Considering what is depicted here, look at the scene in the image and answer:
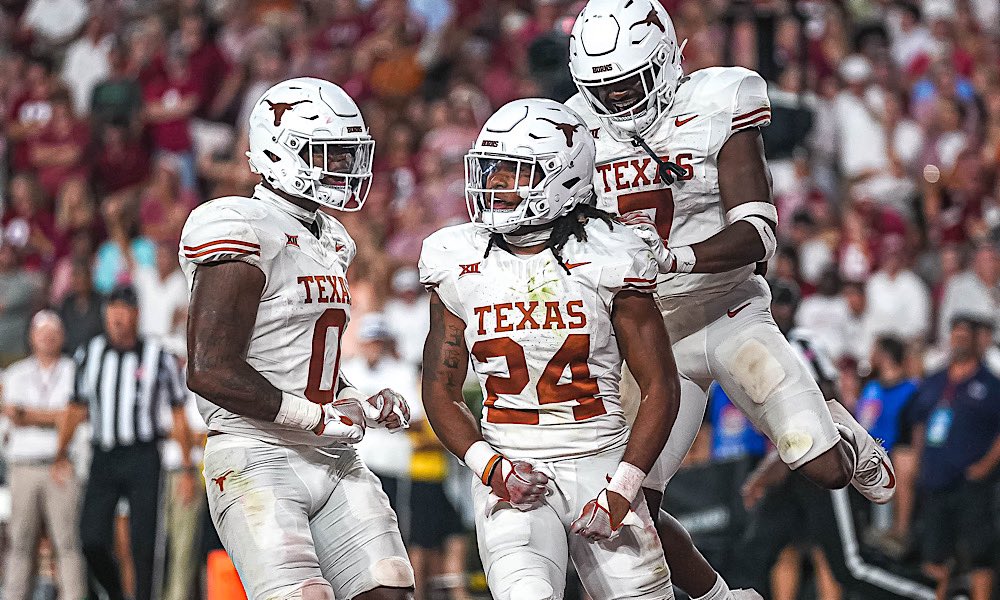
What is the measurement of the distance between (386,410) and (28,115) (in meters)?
9.46

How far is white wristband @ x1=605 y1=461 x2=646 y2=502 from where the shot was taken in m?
4.59

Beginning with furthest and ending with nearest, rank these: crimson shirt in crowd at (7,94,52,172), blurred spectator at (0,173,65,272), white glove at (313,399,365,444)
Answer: crimson shirt in crowd at (7,94,52,172)
blurred spectator at (0,173,65,272)
white glove at (313,399,365,444)

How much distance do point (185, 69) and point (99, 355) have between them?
436 centimetres

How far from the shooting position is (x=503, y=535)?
15.1ft

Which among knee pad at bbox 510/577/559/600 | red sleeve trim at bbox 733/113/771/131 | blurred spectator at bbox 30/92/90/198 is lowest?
knee pad at bbox 510/577/559/600

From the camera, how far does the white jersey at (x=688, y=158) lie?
17.6 ft

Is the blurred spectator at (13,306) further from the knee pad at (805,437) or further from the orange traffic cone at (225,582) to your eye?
the knee pad at (805,437)

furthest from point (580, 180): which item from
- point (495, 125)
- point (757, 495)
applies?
point (757, 495)

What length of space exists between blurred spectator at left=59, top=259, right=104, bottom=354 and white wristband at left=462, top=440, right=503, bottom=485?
260 inches

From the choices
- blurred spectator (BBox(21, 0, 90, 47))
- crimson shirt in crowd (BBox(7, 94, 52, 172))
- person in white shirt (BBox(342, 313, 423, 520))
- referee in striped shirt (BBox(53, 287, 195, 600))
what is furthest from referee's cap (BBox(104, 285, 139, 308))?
blurred spectator (BBox(21, 0, 90, 47))

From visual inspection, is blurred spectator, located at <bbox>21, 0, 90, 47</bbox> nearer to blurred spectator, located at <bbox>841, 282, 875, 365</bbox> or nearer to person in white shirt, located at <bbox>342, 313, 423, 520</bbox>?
person in white shirt, located at <bbox>342, 313, 423, 520</bbox>

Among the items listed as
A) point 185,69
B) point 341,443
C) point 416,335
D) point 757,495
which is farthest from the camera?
point 185,69

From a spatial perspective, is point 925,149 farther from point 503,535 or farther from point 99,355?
point 503,535

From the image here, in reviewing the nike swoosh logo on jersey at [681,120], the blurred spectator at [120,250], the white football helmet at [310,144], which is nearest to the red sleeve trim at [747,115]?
the nike swoosh logo on jersey at [681,120]
